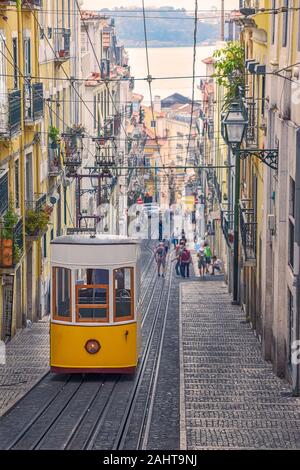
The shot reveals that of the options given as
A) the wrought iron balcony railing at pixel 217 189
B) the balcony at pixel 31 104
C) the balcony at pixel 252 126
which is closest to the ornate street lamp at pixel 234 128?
the balcony at pixel 252 126

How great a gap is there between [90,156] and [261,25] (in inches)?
898

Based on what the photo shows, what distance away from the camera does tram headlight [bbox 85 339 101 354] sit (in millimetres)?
18203

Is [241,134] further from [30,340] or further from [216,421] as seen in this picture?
[30,340]

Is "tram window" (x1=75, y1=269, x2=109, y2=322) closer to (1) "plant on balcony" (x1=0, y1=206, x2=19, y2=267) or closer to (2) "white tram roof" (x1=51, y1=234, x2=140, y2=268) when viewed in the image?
(2) "white tram roof" (x1=51, y1=234, x2=140, y2=268)

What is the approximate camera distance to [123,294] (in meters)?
18.4

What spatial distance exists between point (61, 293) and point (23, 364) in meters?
2.97

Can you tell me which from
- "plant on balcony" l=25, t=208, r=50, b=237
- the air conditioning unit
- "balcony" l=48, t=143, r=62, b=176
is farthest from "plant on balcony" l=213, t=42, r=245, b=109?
the air conditioning unit

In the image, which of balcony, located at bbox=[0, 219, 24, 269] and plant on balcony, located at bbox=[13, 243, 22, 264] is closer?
balcony, located at bbox=[0, 219, 24, 269]

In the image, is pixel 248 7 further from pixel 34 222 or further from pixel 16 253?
pixel 16 253

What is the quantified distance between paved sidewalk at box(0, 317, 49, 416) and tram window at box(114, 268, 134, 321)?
1.84 meters

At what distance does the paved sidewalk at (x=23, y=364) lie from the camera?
17.7 metres

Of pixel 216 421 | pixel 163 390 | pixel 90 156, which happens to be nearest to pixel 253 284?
pixel 163 390

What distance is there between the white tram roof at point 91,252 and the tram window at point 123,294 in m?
0.16

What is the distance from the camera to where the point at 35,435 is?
48.2ft
